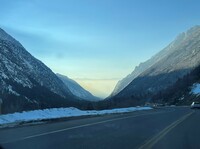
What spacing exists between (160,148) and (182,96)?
478 ft

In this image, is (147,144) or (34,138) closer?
(147,144)

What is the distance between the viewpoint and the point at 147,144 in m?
14.1

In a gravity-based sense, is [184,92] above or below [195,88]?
below

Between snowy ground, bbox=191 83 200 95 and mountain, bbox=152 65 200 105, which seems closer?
→ mountain, bbox=152 65 200 105

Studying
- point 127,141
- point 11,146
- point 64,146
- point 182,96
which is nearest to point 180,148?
point 127,141

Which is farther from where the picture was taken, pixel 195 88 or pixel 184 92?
pixel 184 92

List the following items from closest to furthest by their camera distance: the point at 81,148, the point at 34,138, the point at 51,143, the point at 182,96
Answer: the point at 81,148
the point at 51,143
the point at 34,138
the point at 182,96

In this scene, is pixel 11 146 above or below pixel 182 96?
below

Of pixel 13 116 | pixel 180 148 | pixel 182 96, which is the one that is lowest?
pixel 180 148

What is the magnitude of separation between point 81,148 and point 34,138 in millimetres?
3269

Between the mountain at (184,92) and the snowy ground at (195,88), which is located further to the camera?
the snowy ground at (195,88)

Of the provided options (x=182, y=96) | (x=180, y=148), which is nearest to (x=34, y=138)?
(x=180, y=148)

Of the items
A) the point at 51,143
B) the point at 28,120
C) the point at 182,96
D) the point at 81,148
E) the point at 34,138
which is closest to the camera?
the point at 81,148

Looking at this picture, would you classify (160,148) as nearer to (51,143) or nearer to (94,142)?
(94,142)
